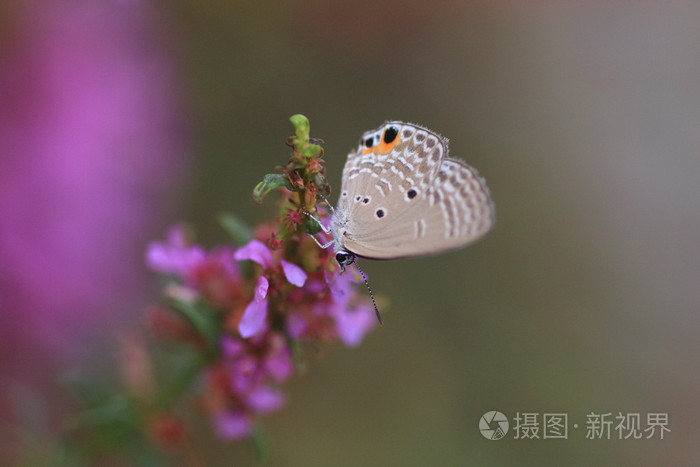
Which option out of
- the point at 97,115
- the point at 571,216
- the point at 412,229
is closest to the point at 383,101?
the point at 571,216

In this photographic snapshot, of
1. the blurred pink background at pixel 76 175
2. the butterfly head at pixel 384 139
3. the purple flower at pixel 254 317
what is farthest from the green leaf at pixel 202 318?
the blurred pink background at pixel 76 175

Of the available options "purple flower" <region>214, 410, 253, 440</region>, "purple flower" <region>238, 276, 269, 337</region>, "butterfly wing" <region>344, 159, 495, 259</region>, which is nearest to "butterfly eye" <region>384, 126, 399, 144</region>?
"butterfly wing" <region>344, 159, 495, 259</region>

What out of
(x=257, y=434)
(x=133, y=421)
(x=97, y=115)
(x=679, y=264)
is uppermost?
(x=97, y=115)

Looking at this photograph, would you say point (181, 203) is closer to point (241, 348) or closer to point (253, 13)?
point (253, 13)

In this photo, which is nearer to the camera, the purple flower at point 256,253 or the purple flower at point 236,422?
the purple flower at point 256,253

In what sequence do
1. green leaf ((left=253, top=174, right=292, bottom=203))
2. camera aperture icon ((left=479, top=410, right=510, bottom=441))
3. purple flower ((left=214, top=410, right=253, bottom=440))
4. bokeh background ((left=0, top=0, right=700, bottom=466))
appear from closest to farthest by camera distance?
green leaf ((left=253, top=174, right=292, bottom=203)), purple flower ((left=214, top=410, right=253, bottom=440)), bokeh background ((left=0, top=0, right=700, bottom=466)), camera aperture icon ((left=479, top=410, right=510, bottom=441))

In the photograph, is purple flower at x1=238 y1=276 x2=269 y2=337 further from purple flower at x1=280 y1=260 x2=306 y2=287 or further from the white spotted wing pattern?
the white spotted wing pattern

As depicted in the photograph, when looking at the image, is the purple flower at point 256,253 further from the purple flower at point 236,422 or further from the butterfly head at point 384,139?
the purple flower at point 236,422
